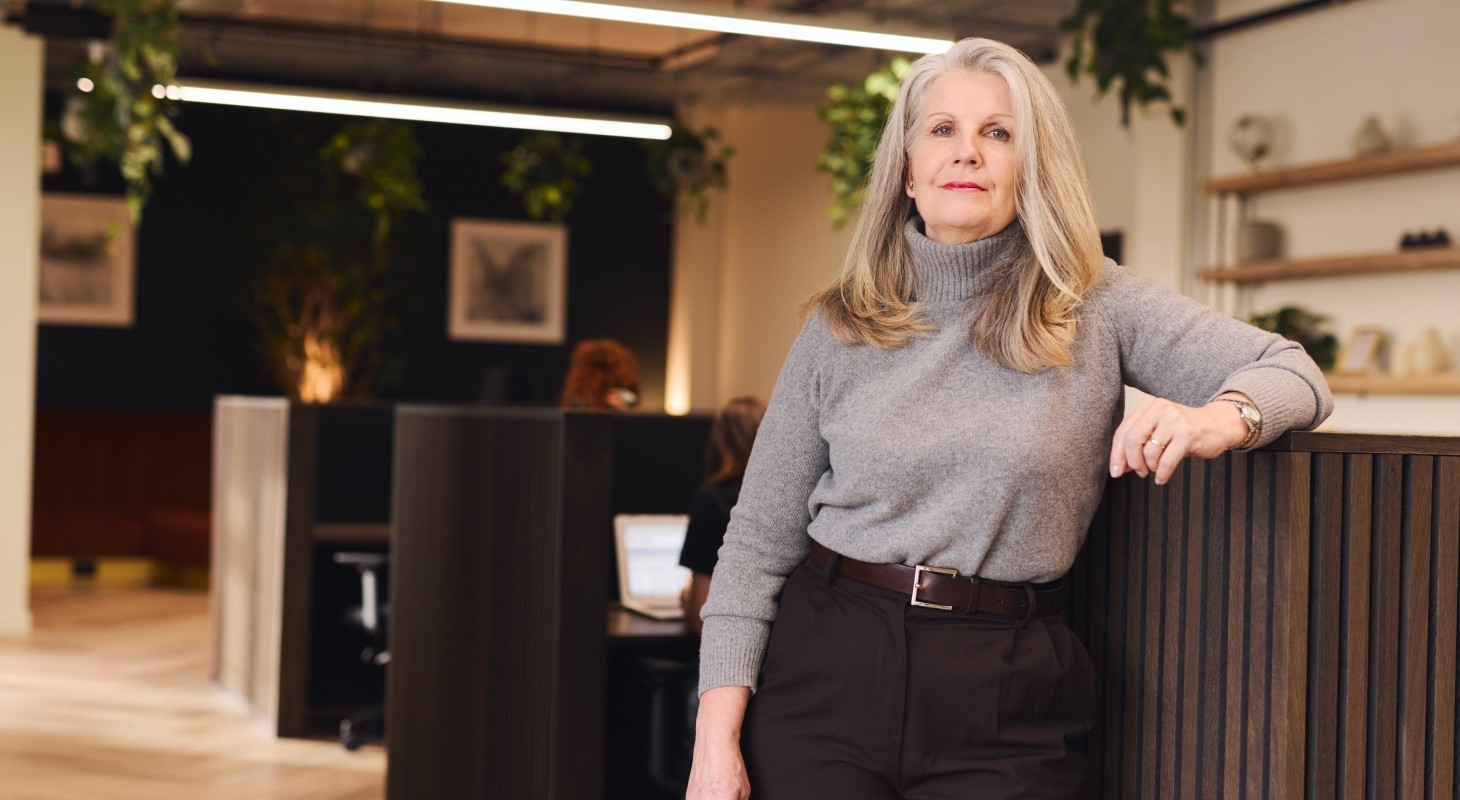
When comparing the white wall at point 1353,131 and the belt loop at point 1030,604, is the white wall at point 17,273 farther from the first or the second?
the belt loop at point 1030,604

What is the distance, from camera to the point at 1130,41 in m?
6.51

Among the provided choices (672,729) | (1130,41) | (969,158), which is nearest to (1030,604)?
(969,158)

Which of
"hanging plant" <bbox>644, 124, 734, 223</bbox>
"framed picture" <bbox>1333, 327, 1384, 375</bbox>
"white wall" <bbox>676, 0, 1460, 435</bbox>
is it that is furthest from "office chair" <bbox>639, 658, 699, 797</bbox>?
"hanging plant" <bbox>644, 124, 734, 223</bbox>

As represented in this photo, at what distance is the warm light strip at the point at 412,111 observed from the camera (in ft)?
26.1

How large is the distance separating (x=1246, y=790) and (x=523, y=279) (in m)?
10.1

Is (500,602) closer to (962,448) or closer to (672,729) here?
(672,729)

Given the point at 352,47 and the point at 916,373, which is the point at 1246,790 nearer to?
the point at 916,373

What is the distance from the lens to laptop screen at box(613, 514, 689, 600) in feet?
13.7

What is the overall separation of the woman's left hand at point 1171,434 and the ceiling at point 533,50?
23.0 ft

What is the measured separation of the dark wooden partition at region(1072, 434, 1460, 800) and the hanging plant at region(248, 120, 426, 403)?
29.0 feet

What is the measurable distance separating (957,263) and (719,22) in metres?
4.32

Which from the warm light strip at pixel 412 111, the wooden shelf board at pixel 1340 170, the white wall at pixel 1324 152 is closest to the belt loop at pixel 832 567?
the white wall at pixel 1324 152

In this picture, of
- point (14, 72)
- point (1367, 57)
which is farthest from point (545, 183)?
point (1367, 57)

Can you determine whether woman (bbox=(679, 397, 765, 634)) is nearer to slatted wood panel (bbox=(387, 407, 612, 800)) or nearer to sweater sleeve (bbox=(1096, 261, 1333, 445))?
slatted wood panel (bbox=(387, 407, 612, 800))
